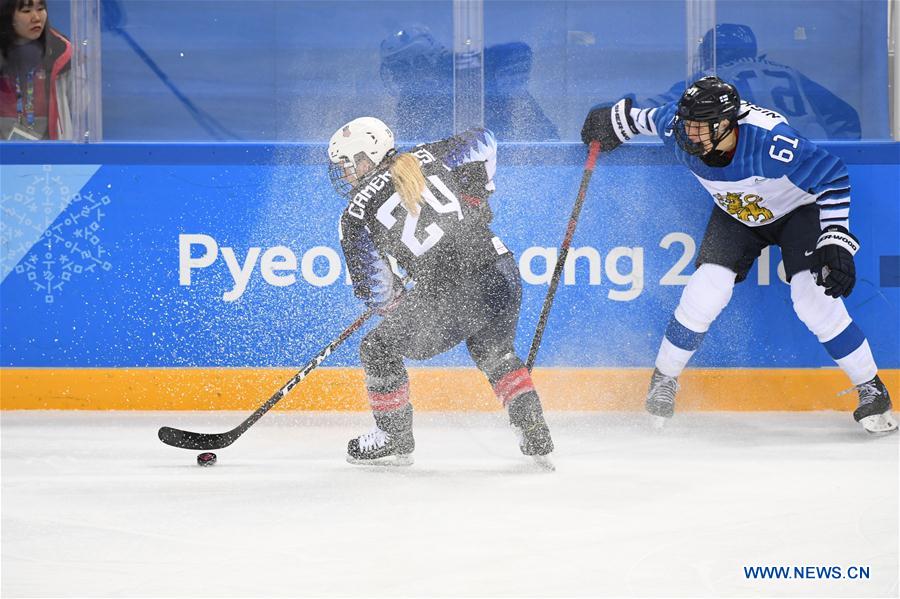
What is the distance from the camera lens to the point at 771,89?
438cm

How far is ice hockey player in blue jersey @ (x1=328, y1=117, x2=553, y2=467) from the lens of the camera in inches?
130

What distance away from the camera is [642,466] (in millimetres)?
3439

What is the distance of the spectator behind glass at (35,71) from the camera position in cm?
433

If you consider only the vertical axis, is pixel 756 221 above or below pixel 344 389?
above

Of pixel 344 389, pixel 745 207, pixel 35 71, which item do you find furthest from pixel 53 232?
pixel 745 207

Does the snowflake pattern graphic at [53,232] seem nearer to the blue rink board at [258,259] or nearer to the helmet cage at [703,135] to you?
the blue rink board at [258,259]

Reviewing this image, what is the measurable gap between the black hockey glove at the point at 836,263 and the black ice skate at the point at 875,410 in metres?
0.38

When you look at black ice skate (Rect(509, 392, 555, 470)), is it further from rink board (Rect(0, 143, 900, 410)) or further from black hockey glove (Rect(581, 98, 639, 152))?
black hockey glove (Rect(581, 98, 639, 152))

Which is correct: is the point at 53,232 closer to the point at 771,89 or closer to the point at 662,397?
the point at 662,397

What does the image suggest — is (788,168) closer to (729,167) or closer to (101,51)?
(729,167)

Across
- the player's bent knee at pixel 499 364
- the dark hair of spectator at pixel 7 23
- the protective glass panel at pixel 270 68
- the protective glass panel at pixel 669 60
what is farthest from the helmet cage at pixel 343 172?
the dark hair of spectator at pixel 7 23

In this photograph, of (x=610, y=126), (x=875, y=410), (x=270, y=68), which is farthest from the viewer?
(x=270, y=68)

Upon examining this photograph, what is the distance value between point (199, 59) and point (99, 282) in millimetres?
873

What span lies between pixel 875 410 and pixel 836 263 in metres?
0.52
